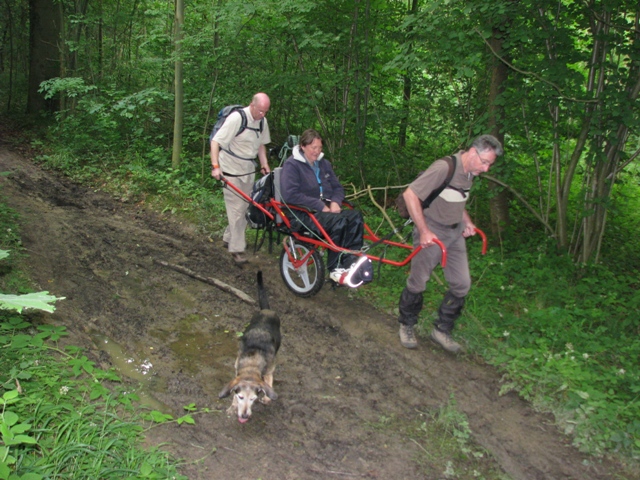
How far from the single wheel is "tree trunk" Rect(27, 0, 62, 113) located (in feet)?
37.1

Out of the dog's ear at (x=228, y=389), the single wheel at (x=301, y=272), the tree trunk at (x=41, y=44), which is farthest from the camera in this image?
the tree trunk at (x=41, y=44)

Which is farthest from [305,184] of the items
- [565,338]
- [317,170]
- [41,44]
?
[41,44]

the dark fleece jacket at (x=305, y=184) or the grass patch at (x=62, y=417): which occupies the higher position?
the dark fleece jacket at (x=305, y=184)

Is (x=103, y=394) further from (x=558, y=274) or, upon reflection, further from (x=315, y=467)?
(x=558, y=274)

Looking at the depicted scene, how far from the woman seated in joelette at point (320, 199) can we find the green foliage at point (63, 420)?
8.12ft

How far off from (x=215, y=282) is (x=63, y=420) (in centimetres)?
276

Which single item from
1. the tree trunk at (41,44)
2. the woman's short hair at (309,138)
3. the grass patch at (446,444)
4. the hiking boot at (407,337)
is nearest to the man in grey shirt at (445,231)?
the hiking boot at (407,337)

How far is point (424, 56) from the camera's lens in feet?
19.0

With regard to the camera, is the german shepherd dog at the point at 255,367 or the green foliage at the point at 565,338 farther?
the green foliage at the point at 565,338

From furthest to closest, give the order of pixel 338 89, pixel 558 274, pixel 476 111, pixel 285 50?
pixel 338 89
pixel 285 50
pixel 476 111
pixel 558 274

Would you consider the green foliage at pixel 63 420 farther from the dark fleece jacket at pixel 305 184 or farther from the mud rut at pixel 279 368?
the dark fleece jacket at pixel 305 184

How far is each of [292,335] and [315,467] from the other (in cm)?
180

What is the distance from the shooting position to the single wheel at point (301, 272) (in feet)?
18.2

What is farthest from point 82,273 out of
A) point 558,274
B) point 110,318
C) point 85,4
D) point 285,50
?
point 85,4
